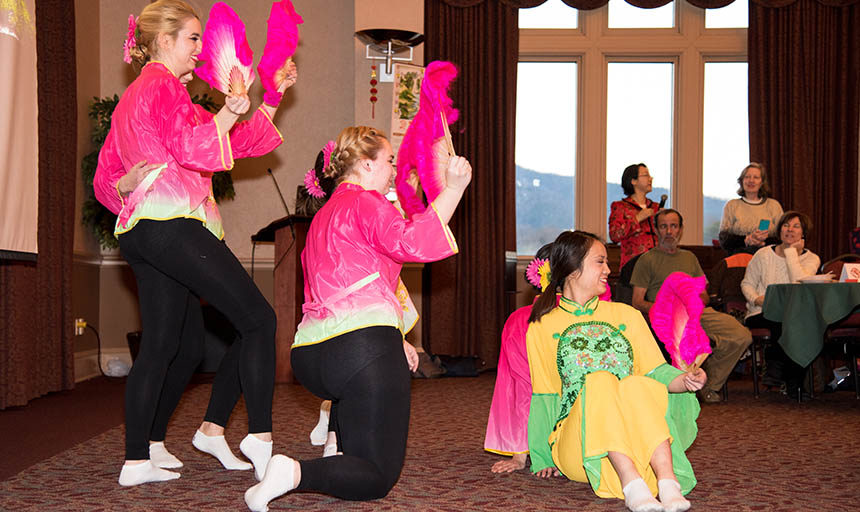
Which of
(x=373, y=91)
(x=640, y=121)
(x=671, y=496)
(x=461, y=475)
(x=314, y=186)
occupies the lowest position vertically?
(x=461, y=475)

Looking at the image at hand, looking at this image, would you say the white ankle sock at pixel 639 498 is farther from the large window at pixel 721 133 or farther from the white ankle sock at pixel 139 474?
the large window at pixel 721 133

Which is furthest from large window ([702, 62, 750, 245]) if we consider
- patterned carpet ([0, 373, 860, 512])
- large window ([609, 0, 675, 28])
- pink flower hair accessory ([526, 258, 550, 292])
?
pink flower hair accessory ([526, 258, 550, 292])

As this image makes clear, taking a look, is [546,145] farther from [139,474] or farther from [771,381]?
[139,474]

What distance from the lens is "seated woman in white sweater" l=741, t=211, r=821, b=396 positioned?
16.1 feet

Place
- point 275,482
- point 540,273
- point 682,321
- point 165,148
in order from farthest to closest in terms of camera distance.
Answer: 1. point 540,273
2. point 682,321
3. point 165,148
4. point 275,482

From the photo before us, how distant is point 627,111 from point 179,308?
5.66 m

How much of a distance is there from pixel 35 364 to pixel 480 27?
13.7ft

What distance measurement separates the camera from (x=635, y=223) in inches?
213

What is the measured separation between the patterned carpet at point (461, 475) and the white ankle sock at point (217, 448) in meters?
0.05

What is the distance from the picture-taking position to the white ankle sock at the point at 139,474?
2.25 m

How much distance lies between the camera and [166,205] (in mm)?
2201

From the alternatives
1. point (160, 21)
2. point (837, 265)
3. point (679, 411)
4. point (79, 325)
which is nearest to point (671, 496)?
point (679, 411)

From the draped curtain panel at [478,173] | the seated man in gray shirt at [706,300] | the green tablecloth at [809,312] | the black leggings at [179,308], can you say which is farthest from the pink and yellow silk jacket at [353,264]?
the draped curtain panel at [478,173]

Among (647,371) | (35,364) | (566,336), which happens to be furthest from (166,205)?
(35,364)
